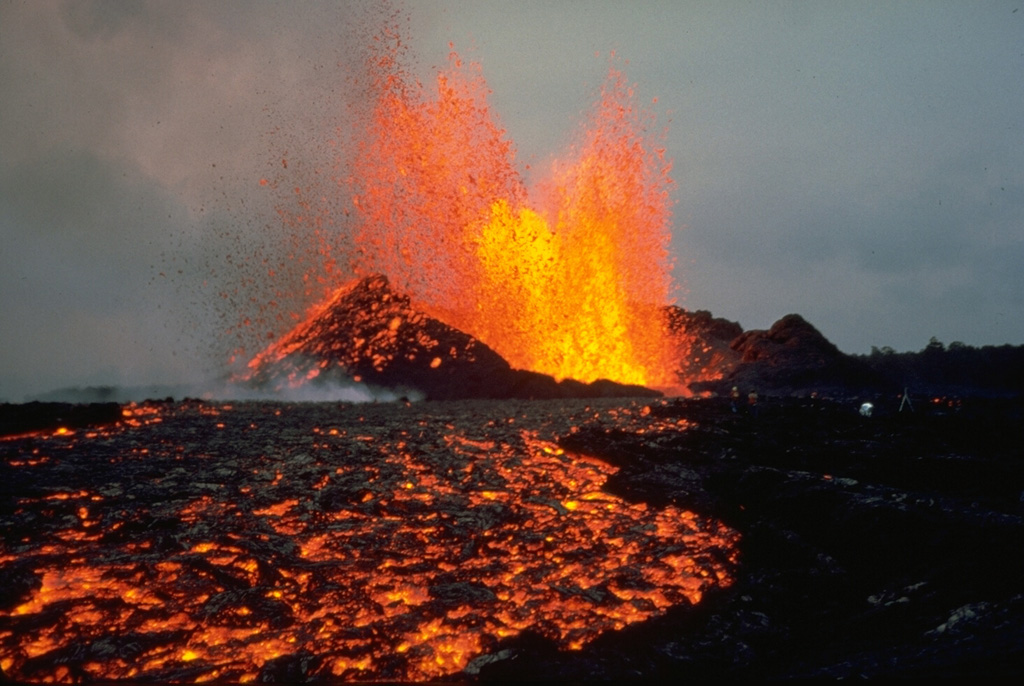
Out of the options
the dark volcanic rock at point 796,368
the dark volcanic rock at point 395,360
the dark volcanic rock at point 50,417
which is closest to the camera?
the dark volcanic rock at point 50,417

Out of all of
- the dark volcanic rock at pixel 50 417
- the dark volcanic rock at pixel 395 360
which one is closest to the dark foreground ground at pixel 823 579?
the dark volcanic rock at pixel 50 417

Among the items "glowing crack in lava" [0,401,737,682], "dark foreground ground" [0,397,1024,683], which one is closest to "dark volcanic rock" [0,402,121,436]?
"glowing crack in lava" [0,401,737,682]

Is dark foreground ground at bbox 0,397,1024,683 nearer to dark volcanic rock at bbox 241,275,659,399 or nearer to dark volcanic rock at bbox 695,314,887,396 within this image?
dark volcanic rock at bbox 241,275,659,399

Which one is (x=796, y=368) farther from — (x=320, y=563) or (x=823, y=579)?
(x=320, y=563)

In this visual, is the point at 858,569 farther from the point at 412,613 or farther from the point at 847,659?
the point at 412,613

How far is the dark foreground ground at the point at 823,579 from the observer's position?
3.54 metres

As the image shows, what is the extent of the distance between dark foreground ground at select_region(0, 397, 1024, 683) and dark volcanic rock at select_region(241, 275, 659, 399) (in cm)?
2062

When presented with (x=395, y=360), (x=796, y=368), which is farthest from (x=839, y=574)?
(x=796, y=368)

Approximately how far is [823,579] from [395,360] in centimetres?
2594

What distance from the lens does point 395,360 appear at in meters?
29.6

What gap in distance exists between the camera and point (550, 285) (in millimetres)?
34094

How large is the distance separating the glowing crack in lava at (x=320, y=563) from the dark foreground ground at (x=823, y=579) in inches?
6.1

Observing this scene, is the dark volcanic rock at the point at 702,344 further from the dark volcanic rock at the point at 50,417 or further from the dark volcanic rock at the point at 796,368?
the dark volcanic rock at the point at 50,417

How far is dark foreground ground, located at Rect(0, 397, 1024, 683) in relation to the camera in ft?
11.6
